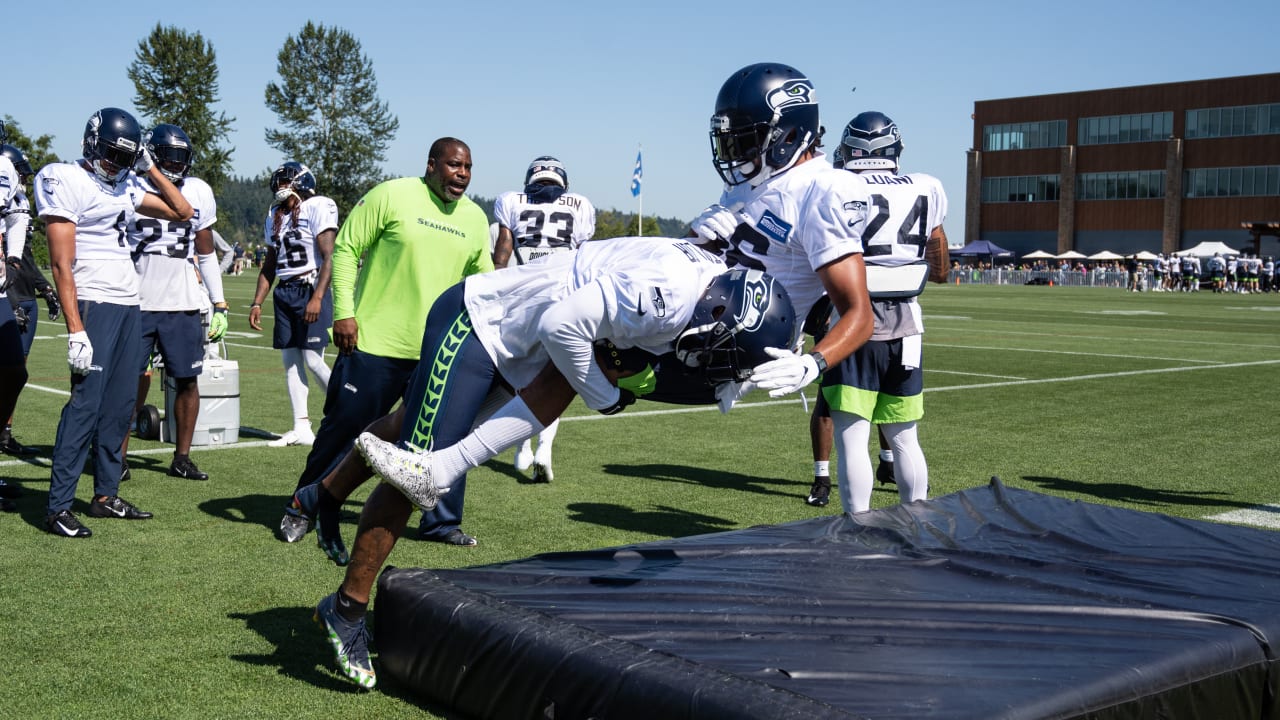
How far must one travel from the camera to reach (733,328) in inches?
143

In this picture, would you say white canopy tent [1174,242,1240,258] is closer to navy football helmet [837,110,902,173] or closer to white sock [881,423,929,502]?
navy football helmet [837,110,902,173]

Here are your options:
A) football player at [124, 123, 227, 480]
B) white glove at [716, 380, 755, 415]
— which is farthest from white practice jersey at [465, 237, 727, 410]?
football player at [124, 123, 227, 480]

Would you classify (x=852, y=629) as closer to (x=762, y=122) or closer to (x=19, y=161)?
(x=762, y=122)

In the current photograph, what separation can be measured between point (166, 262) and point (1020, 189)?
7511cm

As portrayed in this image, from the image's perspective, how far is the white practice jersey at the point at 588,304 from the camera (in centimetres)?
355

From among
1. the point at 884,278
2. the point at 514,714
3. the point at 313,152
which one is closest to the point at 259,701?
the point at 514,714

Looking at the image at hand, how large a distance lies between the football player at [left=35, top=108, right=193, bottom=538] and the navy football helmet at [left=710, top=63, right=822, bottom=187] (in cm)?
337

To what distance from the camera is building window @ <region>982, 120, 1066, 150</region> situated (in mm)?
74250

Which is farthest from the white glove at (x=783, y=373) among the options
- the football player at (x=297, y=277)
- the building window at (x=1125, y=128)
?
→ the building window at (x=1125, y=128)

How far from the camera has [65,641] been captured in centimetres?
420

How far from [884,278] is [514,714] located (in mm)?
3049

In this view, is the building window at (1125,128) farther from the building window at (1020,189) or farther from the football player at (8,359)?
the football player at (8,359)

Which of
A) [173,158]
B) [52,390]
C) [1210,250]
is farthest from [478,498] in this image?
[1210,250]

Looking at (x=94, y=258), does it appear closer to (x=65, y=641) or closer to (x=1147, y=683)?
(x=65, y=641)
